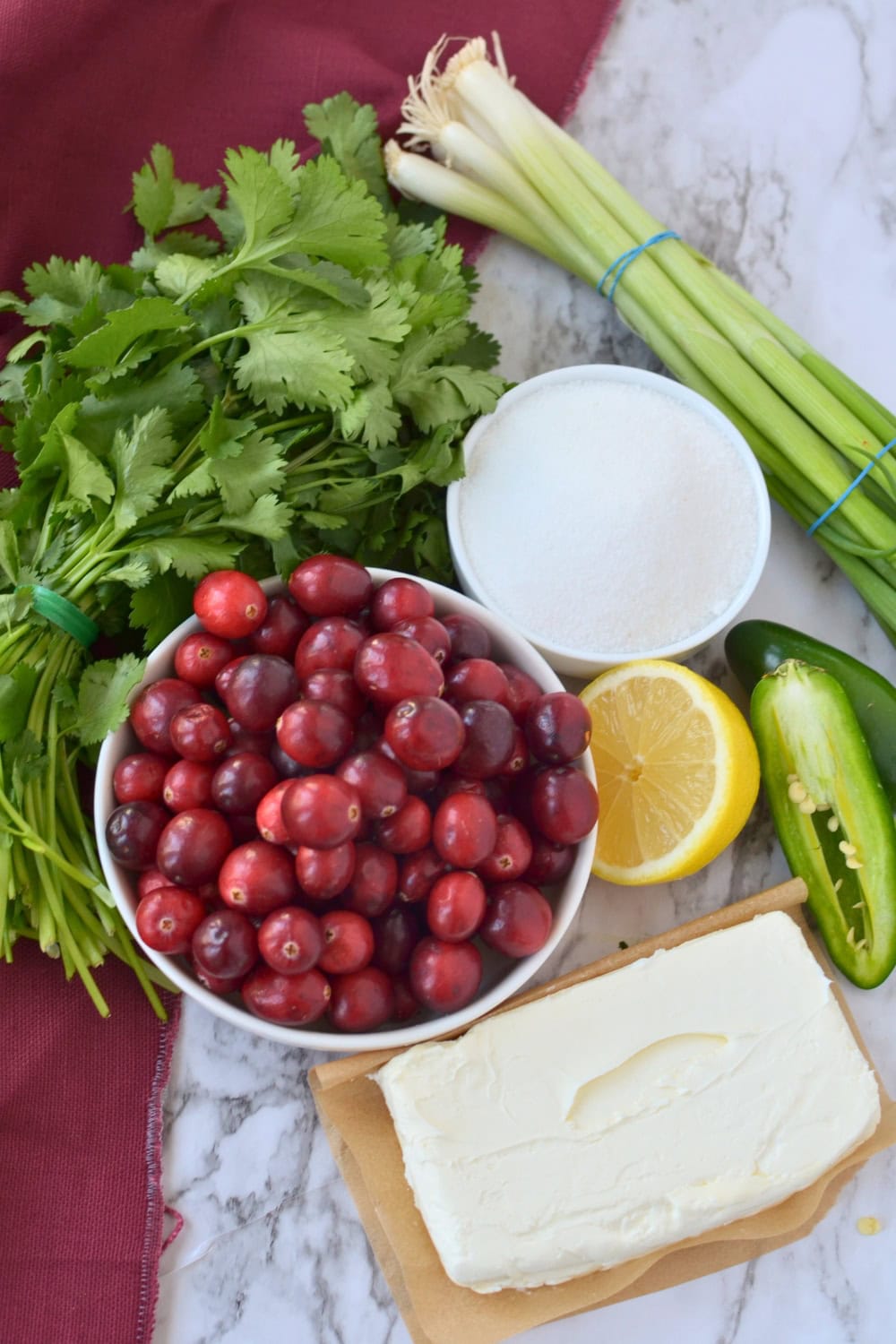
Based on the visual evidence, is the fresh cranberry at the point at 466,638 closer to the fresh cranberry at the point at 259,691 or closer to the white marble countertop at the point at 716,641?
the fresh cranberry at the point at 259,691

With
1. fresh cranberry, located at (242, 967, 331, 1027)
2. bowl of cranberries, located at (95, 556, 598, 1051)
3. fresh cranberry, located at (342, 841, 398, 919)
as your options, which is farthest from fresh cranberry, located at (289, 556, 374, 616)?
fresh cranberry, located at (242, 967, 331, 1027)

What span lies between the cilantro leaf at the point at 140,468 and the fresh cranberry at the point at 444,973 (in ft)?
1.53

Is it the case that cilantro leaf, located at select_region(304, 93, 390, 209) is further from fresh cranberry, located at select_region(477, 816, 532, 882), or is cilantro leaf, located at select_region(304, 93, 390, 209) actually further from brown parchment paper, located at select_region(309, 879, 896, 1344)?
brown parchment paper, located at select_region(309, 879, 896, 1344)

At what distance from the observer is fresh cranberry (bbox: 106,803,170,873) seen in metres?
1.01

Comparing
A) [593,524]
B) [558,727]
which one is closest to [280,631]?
[558,727]

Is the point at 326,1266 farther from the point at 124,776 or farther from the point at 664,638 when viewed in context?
the point at 664,638

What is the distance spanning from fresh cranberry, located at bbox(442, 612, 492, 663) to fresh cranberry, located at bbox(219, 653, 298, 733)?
6.2 inches

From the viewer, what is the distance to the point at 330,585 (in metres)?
1.05

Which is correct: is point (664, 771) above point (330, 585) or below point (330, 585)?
below

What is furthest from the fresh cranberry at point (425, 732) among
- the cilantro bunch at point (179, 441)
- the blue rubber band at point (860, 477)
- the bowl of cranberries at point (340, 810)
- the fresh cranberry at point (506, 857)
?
the blue rubber band at point (860, 477)

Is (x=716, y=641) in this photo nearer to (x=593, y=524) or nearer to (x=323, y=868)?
(x=593, y=524)

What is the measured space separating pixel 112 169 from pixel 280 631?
2.07ft

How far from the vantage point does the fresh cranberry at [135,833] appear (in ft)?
3.31

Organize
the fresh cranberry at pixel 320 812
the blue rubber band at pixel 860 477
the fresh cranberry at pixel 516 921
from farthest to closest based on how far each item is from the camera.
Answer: the blue rubber band at pixel 860 477 → the fresh cranberry at pixel 516 921 → the fresh cranberry at pixel 320 812
